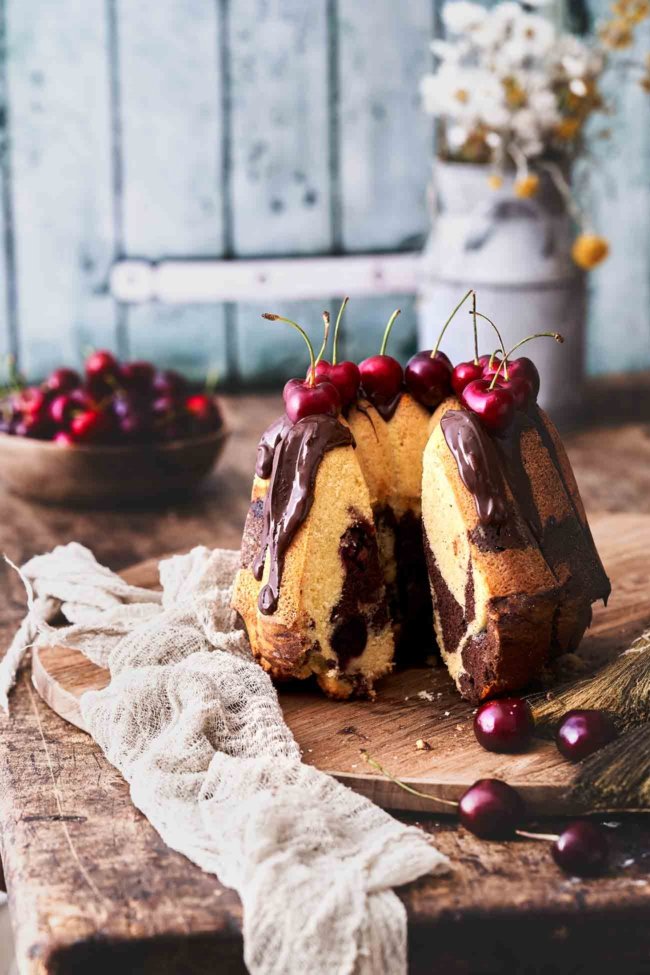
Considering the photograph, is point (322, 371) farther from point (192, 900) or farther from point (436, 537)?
point (192, 900)

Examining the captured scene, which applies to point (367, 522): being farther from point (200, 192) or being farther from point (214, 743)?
point (200, 192)

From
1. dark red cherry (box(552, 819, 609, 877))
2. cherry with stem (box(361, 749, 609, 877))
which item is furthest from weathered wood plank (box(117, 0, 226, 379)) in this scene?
dark red cherry (box(552, 819, 609, 877))

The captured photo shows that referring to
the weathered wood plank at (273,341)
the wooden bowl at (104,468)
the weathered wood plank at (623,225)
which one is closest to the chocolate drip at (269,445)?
the wooden bowl at (104,468)

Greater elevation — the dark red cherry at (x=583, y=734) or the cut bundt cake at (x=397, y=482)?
the cut bundt cake at (x=397, y=482)

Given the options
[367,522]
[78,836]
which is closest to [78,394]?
[367,522]

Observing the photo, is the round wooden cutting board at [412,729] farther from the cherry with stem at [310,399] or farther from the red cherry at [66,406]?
the red cherry at [66,406]
